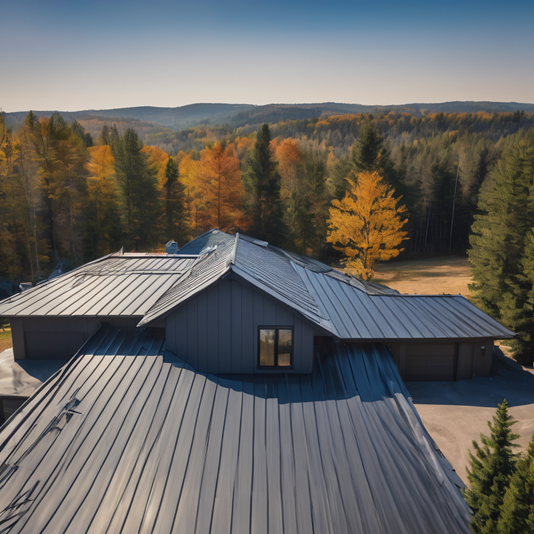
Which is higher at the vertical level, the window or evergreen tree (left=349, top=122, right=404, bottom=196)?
evergreen tree (left=349, top=122, right=404, bottom=196)

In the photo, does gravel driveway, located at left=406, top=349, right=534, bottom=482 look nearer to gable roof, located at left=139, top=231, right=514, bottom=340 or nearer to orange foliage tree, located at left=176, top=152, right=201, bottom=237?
gable roof, located at left=139, top=231, right=514, bottom=340

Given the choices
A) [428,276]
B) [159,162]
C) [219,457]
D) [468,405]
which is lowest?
[428,276]

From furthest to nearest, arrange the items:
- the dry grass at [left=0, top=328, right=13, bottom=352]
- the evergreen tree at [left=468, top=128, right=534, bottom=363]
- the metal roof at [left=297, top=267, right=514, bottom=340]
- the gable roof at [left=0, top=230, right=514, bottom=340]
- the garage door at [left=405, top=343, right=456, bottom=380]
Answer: the evergreen tree at [left=468, top=128, right=534, bottom=363] < the dry grass at [left=0, top=328, right=13, bottom=352] < the garage door at [left=405, top=343, right=456, bottom=380] < the metal roof at [left=297, top=267, right=514, bottom=340] < the gable roof at [left=0, top=230, right=514, bottom=340]

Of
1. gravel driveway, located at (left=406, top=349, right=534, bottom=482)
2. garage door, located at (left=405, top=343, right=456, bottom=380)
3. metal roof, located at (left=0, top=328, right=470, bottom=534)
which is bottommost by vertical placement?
gravel driveway, located at (left=406, top=349, right=534, bottom=482)

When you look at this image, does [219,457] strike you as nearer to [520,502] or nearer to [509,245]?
[520,502]

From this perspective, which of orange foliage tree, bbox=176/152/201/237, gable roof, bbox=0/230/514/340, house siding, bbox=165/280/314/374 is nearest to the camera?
house siding, bbox=165/280/314/374

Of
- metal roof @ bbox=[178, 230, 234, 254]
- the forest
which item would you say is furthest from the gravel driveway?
metal roof @ bbox=[178, 230, 234, 254]

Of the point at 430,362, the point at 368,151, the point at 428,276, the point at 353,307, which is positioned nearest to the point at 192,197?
the point at 368,151

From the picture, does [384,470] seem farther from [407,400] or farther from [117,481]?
[117,481]
